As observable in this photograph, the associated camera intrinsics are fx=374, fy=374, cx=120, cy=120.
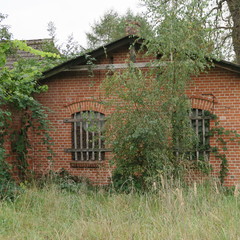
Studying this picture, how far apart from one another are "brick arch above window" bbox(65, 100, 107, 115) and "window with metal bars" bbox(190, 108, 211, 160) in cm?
264

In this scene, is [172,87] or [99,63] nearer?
[172,87]

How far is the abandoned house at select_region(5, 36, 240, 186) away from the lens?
1041 cm

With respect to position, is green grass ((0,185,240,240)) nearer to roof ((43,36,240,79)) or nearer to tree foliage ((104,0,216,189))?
tree foliage ((104,0,216,189))

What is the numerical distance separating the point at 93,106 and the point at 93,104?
6 cm

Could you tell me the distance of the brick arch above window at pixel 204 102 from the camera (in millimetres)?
10469

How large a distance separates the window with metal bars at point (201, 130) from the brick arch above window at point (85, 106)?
264cm

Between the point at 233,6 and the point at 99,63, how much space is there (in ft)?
22.0

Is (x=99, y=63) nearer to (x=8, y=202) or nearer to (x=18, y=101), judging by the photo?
(x=18, y=101)

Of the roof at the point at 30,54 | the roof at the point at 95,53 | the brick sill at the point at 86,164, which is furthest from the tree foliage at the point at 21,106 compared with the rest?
the roof at the point at 30,54

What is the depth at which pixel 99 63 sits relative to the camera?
36.7 feet

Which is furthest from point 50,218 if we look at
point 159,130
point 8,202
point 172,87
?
point 172,87

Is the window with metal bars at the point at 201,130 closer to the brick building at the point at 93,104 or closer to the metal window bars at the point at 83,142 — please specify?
the brick building at the point at 93,104

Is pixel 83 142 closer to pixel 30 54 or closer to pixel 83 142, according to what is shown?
pixel 83 142

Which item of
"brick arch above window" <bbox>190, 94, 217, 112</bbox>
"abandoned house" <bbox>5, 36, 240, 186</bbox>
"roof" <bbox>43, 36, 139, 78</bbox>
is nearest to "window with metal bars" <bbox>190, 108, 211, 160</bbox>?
"abandoned house" <bbox>5, 36, 240, 186</bbox>
